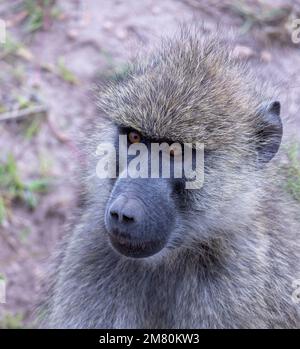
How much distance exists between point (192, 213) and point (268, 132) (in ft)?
1.59

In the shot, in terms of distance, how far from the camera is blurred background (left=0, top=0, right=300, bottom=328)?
200 inches

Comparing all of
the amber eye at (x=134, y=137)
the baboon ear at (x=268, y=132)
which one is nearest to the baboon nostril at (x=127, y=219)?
the amber eye at (x=134, y=137)

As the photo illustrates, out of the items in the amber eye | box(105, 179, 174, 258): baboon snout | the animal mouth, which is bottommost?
the animal mouth

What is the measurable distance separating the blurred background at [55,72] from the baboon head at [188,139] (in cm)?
147

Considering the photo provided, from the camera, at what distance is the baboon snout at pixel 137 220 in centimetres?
303

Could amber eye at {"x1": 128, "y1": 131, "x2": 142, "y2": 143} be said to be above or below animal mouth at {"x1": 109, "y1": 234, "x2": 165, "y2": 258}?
above

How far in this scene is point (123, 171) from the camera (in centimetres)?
325

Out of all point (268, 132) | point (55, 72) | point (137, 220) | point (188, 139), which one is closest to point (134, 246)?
point (137, 220)

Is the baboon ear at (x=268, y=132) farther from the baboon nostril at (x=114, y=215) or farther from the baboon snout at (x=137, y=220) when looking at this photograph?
the baboon nostril at (x=114, y=215)

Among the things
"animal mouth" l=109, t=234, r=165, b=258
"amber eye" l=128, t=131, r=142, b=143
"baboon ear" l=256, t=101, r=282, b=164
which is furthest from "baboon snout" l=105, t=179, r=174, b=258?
"baboon ear" l=256, t=101, r=282, b=164

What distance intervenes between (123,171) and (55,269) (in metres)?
0.98

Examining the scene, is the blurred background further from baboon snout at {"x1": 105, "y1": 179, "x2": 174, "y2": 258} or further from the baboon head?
baboon snout at {"x1": 105, "y1": 179, "x2": 174, "y2": 258}
